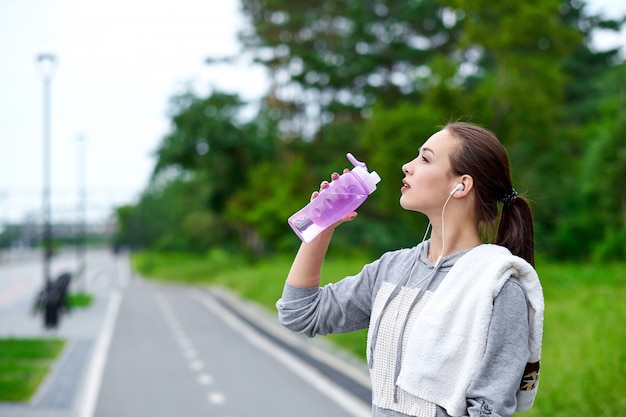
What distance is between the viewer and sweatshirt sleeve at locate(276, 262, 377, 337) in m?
2.40

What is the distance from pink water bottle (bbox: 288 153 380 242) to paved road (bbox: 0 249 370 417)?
6.35m

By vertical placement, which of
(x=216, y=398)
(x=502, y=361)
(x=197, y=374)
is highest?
(x=502, y=361)

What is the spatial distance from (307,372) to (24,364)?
3989 mm

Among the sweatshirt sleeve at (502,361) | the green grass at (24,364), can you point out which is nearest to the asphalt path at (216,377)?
the green grass at (24,364)

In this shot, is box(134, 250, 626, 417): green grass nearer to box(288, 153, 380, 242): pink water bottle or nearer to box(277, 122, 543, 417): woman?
box(277, 122, 543, 417): woman

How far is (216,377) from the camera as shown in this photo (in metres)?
10.7

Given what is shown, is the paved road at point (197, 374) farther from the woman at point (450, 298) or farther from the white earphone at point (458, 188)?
the white earphone at point (458, 188)

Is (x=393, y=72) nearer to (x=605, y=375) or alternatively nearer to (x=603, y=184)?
(x=603, y=184)

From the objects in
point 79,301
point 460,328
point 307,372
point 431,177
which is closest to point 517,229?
point 431,177

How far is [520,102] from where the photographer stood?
2356cm

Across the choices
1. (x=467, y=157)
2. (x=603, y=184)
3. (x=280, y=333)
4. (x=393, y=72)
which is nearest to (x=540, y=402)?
(x=467, y=157)

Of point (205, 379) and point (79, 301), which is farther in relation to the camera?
point (79, 301)

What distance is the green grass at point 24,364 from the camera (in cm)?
946

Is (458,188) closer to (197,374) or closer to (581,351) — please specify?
(581,351)
